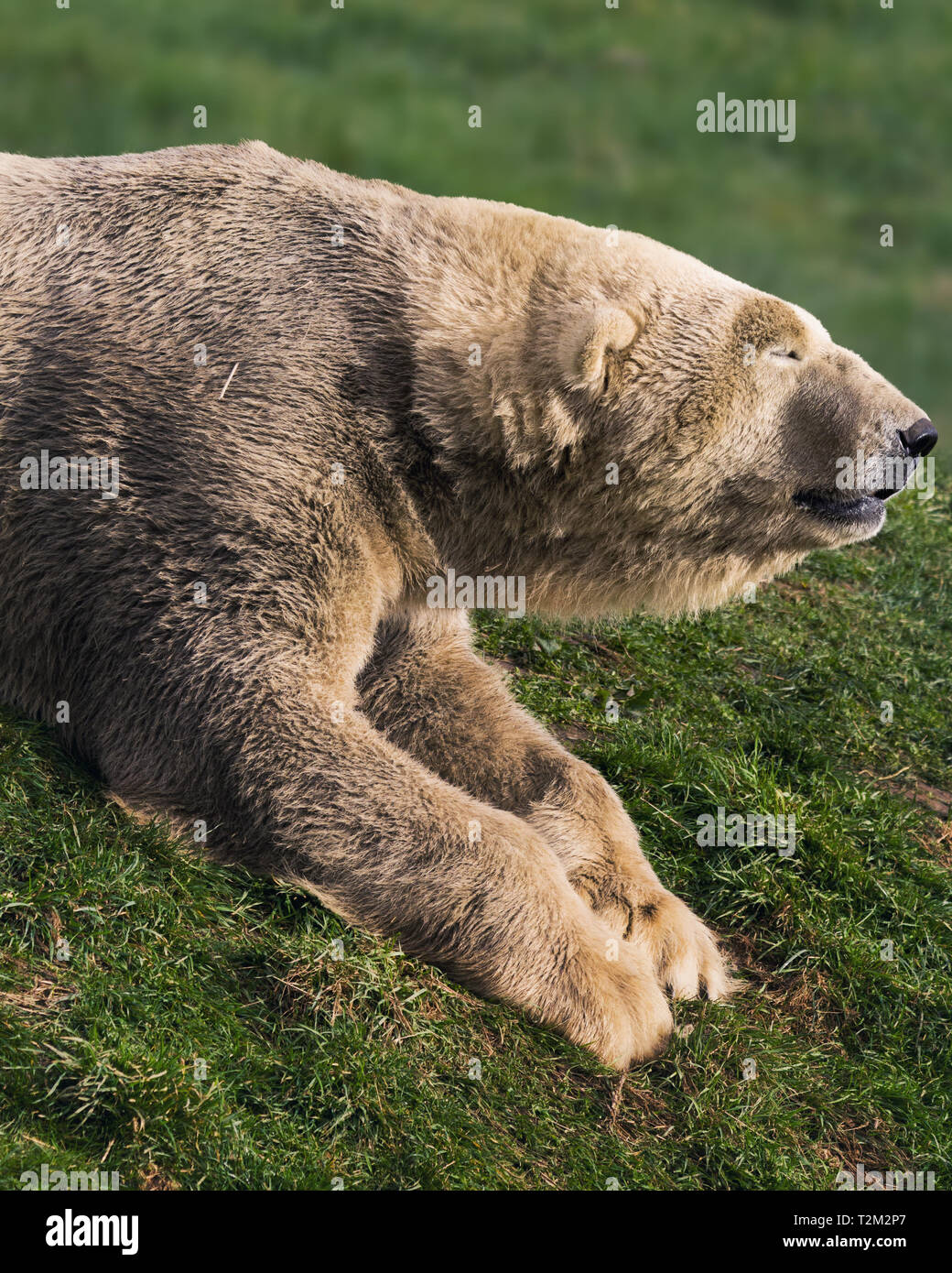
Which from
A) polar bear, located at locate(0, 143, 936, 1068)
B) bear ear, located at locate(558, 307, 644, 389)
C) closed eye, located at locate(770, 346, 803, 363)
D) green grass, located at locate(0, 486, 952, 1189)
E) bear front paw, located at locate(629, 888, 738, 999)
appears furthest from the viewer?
closed eye, located at locate(770, 346, 803, 363)

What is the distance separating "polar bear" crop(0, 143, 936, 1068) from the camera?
4.11 metres

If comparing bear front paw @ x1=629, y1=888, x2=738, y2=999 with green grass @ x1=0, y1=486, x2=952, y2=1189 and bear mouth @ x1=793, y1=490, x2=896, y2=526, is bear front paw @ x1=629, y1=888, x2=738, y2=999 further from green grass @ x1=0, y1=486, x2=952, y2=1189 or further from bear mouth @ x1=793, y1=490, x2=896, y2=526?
bear mouth @ x1=793, y1=490, x2=896, y2=526

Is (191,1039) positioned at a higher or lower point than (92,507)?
lower

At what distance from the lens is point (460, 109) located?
61.2 ft

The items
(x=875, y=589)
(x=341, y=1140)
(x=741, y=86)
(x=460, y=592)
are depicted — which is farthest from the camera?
(x=741, y=86)

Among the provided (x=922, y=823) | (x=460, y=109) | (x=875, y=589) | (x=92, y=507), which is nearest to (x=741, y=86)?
(x=460, y=109)

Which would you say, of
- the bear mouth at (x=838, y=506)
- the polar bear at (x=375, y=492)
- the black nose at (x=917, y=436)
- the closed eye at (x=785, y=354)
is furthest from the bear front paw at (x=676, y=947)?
the closed eye at (x=785, y=354)

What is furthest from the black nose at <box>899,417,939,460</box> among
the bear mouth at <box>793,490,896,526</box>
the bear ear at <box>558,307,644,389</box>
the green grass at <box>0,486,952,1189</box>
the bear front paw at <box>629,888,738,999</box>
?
the bear front paw at <box>629,888,738,999</box>

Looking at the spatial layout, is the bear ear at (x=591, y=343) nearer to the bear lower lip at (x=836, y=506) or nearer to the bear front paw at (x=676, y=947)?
the bear lower lip at (x=836, y=506)

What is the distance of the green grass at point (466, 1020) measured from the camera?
3.53 metres

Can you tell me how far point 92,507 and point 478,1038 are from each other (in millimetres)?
1967

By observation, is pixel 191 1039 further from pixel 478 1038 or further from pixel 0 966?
pixel 478 1038

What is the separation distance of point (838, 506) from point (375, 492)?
1514mm

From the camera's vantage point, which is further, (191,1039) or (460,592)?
(460,592)
